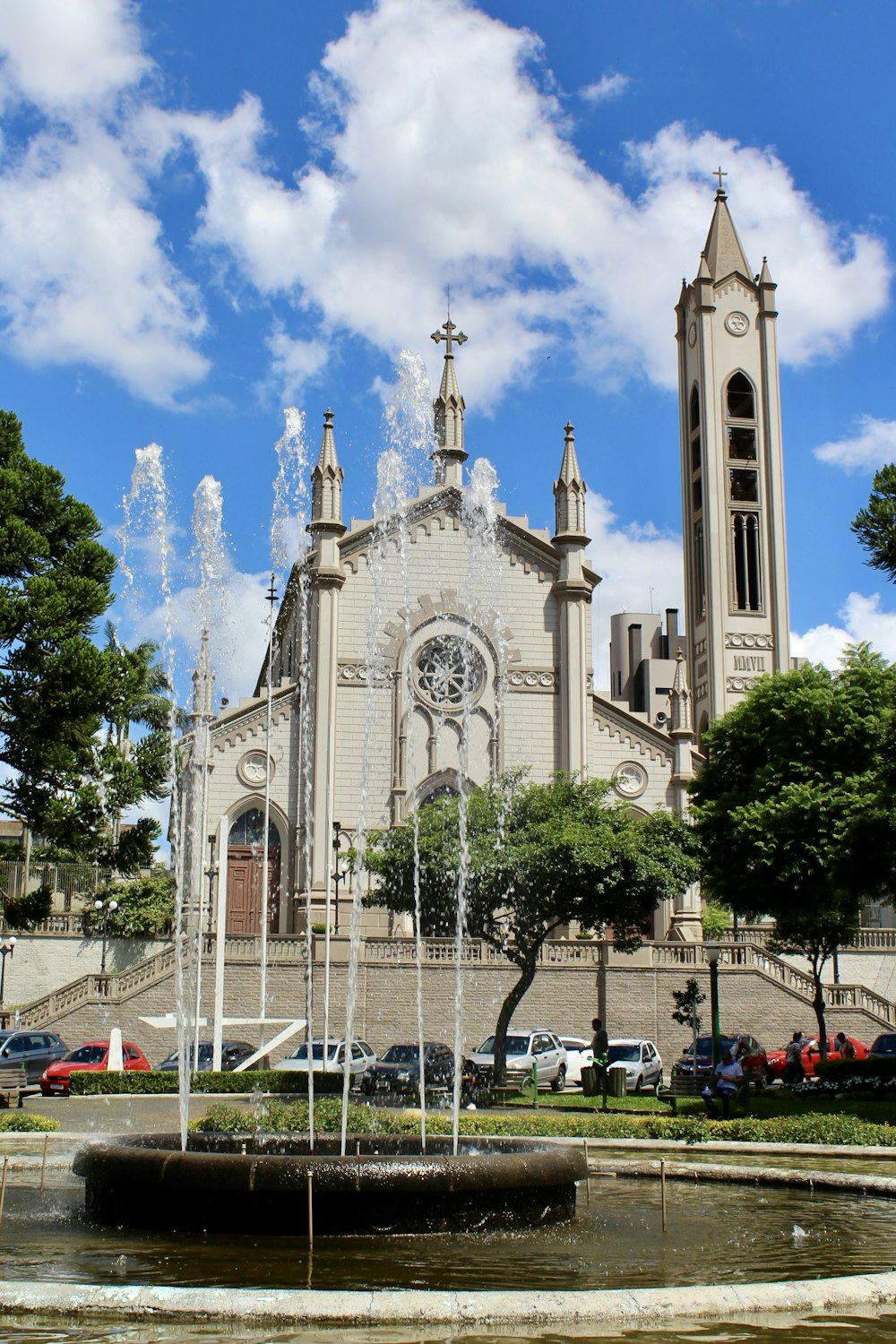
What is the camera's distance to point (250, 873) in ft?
141

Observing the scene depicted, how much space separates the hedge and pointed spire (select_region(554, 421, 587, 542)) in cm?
2337

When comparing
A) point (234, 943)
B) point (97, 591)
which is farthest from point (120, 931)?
point (97, 591)

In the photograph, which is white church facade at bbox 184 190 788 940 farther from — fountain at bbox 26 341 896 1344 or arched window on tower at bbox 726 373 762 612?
fountain at bbox 26 341 896 1344

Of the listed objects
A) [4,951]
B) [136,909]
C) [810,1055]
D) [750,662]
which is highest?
[750,662]

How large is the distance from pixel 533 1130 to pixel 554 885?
46.5 feet

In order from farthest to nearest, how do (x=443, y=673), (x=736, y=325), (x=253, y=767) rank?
(x=736, y=325), (x=443, y=673), (x=253, y=767)

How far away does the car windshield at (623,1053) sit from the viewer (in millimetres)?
31344

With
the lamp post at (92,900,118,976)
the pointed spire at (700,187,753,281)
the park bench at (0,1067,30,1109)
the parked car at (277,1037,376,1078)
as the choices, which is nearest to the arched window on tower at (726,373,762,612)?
the pointed spire at (700,187,753,281)

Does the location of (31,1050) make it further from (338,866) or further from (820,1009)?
(820,1009)

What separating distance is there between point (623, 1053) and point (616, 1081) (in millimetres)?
5262

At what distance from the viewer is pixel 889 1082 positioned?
83.1 ft

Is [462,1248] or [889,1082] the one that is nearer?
[462,1248]

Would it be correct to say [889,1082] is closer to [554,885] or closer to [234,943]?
[554,885]

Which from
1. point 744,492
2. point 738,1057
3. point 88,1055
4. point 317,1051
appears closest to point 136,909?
point 88,1055
